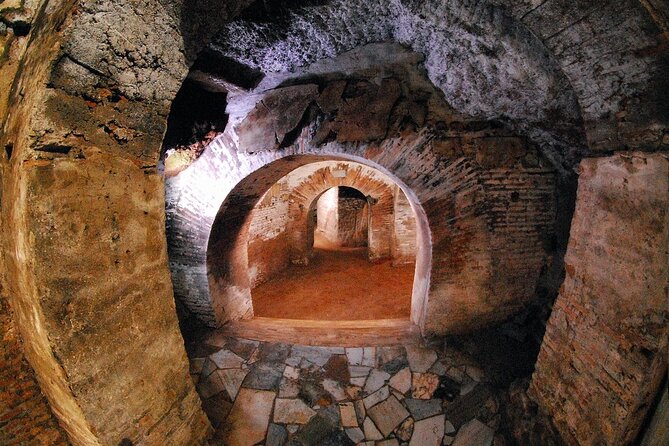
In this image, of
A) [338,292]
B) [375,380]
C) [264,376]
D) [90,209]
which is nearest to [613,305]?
[375,380]

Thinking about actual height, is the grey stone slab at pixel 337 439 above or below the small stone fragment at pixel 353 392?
below

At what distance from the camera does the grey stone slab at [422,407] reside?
10.7ft

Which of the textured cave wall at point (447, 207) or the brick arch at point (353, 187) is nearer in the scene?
the textured cave wall at point (447, 207)

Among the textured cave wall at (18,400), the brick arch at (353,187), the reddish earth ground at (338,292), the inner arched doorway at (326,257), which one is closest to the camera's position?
the textured cave wall at (18,400)

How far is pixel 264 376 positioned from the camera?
12.4 feet

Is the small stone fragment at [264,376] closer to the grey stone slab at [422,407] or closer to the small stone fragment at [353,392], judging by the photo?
the small stone fragment at [353,392]

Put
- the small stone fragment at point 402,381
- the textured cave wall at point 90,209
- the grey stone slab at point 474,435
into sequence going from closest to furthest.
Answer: the textured cave wall at point 90,209 → the grey stone slab at point 474,435 → the small stone fragment at point 402,381

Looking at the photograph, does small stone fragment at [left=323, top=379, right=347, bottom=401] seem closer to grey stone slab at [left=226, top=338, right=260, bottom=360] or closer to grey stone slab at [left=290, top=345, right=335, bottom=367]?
grey stone slab at [left=290, top=345, right=335, bottom=367]

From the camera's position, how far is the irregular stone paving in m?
3.10

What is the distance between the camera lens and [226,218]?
4402 mm

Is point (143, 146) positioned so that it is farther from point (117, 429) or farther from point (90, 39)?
point (117, 429)

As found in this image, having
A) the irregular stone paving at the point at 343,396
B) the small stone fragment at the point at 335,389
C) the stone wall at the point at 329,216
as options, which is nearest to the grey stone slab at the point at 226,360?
the irregular stone paving at the point at 343,396

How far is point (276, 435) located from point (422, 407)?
A: 1590mm

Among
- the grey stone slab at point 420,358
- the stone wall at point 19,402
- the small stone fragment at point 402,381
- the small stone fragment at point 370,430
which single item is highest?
the stone wall at point 19,402
